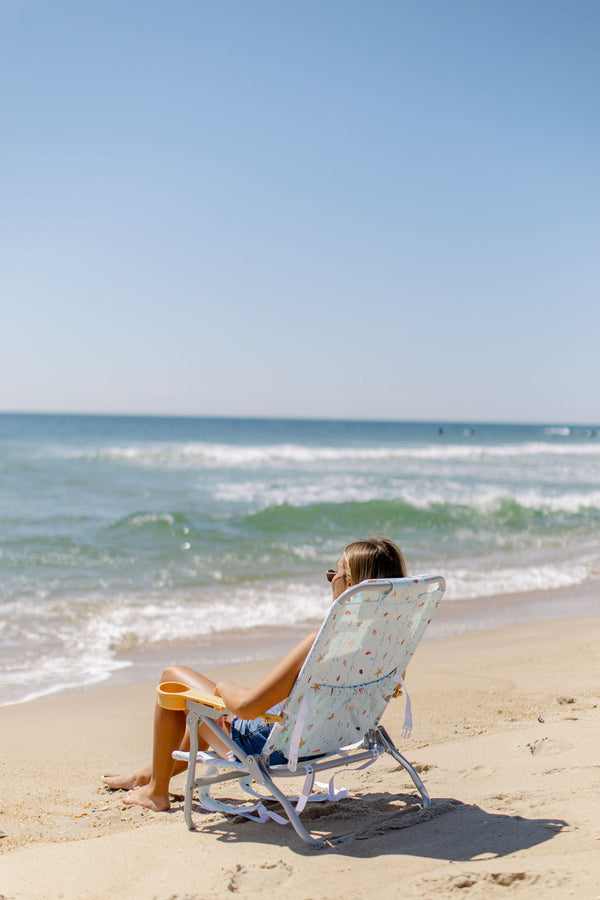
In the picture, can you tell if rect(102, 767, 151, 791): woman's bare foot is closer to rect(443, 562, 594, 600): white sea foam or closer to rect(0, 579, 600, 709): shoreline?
rect(0, 579, 600, 709): shoreline

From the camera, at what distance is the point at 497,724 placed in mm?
4465

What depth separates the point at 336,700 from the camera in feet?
10.0

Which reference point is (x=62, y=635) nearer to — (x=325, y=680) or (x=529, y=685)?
(x=529, y=685)

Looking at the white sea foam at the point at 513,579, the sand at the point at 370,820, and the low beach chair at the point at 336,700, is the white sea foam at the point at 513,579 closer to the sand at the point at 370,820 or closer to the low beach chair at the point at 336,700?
the sand at the point at 370,820

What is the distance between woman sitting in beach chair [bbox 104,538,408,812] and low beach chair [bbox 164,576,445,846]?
2.6 inches

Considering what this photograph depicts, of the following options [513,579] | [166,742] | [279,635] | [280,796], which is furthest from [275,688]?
[513,579]

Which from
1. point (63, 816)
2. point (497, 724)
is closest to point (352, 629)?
point (63, 816)

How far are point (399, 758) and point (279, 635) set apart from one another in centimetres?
440

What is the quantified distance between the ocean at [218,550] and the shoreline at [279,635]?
0.12ft

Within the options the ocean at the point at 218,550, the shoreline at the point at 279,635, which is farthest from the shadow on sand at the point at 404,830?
the ocean at the point at 218,550

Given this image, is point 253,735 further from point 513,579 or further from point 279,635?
point 513,579

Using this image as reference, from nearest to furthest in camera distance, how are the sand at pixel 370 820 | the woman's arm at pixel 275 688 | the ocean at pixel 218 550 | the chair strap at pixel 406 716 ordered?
the sand at pixel 370 820
the woman's arm at pixel 275 688
the chair strap at pixel 406 716
the ocean at pixel 218 550

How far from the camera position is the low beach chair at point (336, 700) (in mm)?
2877

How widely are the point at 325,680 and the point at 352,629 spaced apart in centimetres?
23
